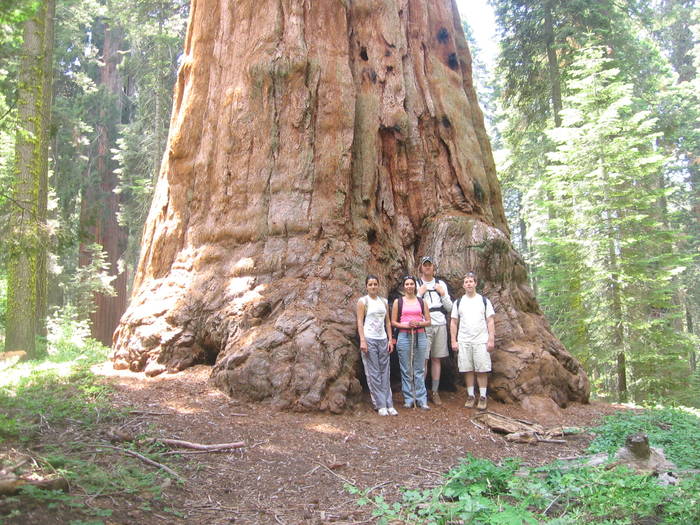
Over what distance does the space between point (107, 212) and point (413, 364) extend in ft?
65.3

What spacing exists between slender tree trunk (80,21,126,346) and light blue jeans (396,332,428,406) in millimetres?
16245

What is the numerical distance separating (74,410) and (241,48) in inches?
236

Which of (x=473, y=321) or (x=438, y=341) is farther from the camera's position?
(x=438, y=341)

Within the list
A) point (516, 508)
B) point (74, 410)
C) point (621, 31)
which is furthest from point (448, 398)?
point (621, 31)

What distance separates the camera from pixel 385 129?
866cm

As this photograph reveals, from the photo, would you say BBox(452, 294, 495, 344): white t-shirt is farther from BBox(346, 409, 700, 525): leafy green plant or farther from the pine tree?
the pine tree

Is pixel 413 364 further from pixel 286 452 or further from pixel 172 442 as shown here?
pixel 172 442

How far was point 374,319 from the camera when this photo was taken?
6711 mm

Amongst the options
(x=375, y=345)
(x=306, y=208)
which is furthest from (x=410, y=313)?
(x=306, y=208)

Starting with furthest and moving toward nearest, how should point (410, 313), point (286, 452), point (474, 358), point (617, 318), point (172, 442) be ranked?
1. point (617, 318)
2. point (474, 358)
3. point (410, 313)
4. point (286, 452)
5. point (172, 442)

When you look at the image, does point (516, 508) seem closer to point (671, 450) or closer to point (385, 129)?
point (671, 450)

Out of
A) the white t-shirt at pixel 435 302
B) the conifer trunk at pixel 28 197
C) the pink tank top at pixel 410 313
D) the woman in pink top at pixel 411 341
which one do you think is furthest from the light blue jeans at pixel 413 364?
the conifer trunk at pixel 28 197

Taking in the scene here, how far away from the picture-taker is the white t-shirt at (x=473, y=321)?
7211mm

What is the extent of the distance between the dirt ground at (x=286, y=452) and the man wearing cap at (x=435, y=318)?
0.54m
